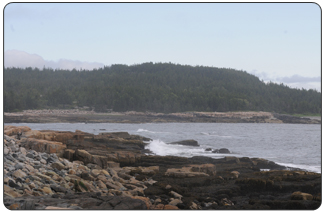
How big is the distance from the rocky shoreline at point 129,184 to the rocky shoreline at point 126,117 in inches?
222

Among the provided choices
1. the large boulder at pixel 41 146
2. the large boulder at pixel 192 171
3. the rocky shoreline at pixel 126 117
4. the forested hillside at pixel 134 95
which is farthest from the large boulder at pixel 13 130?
the large boulder at pixel 192 171

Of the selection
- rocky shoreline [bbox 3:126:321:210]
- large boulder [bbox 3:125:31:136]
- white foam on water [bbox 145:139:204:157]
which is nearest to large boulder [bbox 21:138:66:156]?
rocky shoreline [bbox 3:126:321:210]

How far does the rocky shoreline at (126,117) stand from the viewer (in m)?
16.6

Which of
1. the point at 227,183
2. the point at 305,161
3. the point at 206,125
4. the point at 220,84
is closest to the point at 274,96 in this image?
the point at 305,161

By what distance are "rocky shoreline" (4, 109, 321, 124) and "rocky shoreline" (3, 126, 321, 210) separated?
564 cm

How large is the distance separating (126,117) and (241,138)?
8612 millimetres

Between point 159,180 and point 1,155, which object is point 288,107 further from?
point 1,155

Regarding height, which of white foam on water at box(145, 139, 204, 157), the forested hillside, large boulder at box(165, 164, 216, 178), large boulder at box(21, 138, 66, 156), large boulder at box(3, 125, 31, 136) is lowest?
white foam on water at box(145, 139, 204, 157)

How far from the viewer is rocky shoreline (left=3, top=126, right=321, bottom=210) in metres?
6.46

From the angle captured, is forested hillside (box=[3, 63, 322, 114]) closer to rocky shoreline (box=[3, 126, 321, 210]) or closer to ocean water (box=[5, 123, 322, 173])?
ocean water (box=[5, 123, 322, 173])

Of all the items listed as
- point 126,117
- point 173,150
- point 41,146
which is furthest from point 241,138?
point 41,146

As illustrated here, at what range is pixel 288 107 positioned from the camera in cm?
2042

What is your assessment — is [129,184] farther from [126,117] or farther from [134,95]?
[126,117]

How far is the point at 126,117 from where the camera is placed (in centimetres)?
2338
